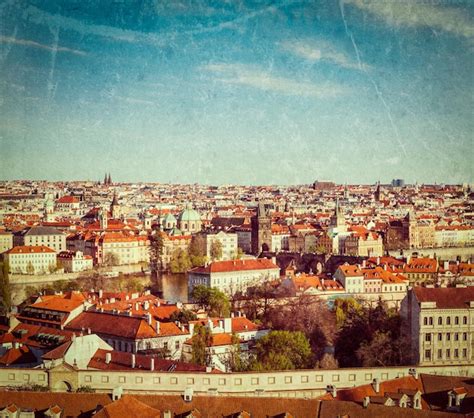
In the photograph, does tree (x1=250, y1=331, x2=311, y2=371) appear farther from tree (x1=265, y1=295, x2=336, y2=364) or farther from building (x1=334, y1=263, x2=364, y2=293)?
building (x1=334, y1=263, x2=364, y2=293)

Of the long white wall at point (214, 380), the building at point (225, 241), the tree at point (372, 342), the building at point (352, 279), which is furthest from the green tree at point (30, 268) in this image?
the long white wall at point (214, 380)

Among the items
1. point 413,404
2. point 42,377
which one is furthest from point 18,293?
point 413,404

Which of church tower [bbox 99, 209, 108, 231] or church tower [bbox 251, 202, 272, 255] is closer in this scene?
church tower [bbox 251, 202, 272, 255]

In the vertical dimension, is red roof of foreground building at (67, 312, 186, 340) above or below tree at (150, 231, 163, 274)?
below

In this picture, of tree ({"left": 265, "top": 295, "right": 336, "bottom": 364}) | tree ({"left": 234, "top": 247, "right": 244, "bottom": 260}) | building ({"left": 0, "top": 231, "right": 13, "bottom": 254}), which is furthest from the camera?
tree ({"left": 234, "top": 247, "right": 244, "bottom": 260})

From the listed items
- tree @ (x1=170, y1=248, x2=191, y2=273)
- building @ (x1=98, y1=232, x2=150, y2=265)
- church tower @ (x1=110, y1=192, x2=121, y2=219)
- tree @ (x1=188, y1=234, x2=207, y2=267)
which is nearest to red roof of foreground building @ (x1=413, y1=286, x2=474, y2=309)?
tree @ (x1=170, y1=248, x2=191, y2=273)

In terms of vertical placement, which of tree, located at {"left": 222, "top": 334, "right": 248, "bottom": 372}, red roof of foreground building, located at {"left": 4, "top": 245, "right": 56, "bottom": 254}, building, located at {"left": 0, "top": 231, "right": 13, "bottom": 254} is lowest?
tree, located at {"left": 222, "top": 334, "right": 248, "bottom": 372}

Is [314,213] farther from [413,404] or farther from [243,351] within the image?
[413,404]
